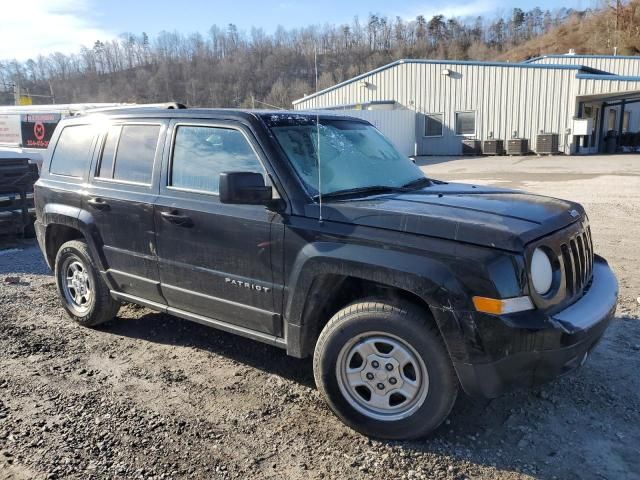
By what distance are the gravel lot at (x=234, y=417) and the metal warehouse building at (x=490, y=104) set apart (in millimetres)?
23690

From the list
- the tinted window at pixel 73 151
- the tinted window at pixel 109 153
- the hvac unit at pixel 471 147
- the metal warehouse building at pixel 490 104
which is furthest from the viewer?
the hvac unit at pixel 471 147

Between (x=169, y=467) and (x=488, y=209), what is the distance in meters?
2.38

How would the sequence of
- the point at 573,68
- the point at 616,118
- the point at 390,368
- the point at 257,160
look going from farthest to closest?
the point at 616,118 < the point at 573,68 < the point at 257,160 < the point at 390,368

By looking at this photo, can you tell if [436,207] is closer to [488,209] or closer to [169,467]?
[488,209]

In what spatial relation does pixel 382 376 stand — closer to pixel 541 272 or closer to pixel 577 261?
pixel 541 272

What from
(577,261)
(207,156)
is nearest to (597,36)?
(577,261)

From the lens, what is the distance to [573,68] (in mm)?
25859

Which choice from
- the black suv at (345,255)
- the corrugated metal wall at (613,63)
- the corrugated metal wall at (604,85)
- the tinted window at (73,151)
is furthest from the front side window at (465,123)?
the tinted window at (73,151)

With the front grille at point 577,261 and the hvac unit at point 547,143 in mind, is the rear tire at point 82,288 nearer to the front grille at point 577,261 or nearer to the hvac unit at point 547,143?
the front grille at point 577,261

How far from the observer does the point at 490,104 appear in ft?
93.8

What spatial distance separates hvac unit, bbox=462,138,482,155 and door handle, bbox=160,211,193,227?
27162 mm

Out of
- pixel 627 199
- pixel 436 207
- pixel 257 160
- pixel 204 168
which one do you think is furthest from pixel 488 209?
pixel 627 199

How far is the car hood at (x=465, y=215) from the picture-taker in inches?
114

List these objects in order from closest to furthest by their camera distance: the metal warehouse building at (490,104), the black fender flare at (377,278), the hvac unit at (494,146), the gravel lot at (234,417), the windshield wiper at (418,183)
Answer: the black fender flare at (377,278) → the gravel lot at (234,417) → the windshield wiper at (418,183) → the metal warehouse building at (490,104) → the hvac unit at (494,146)
